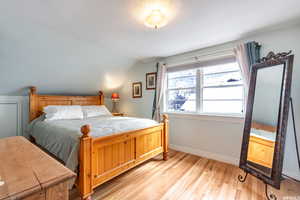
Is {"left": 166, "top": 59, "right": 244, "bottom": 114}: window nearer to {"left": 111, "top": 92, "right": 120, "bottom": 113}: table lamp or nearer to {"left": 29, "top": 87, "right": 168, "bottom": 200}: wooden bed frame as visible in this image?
{"left": 29, "top": 87, "right": 168, "bottom": 200}: wooden bed frame

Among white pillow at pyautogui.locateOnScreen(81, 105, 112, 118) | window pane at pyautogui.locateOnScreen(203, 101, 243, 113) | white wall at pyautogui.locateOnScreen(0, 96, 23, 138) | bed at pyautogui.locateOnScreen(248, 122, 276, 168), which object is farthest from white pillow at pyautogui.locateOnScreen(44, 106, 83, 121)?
bed at pyautogui.locateOnScreen(248, 122, 276, 168)

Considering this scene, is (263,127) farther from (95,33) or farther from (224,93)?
(95,33)

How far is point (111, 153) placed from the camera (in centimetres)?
172

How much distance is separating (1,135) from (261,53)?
190 inches

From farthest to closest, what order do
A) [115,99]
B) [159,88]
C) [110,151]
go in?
1. [115,99]
2. [159,88]
3. [110,151]

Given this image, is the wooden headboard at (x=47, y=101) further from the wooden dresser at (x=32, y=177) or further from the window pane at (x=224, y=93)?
the window pane at (x=224, y=93)

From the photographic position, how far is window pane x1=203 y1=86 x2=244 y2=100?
2.44 meters

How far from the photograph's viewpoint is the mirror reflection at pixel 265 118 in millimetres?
1713

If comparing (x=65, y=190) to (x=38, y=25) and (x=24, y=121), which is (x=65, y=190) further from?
(x=24, y=121)

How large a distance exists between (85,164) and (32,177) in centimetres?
101

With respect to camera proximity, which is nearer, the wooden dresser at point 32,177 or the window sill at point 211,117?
the wooden dresser at point 32,177

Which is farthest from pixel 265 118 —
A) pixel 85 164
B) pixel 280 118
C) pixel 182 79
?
pixel 85 164

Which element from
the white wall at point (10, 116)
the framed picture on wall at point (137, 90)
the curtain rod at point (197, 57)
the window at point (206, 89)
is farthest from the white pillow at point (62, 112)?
the curtain rod at point (197, 57)

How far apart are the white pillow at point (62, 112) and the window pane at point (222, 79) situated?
273 centimetres
